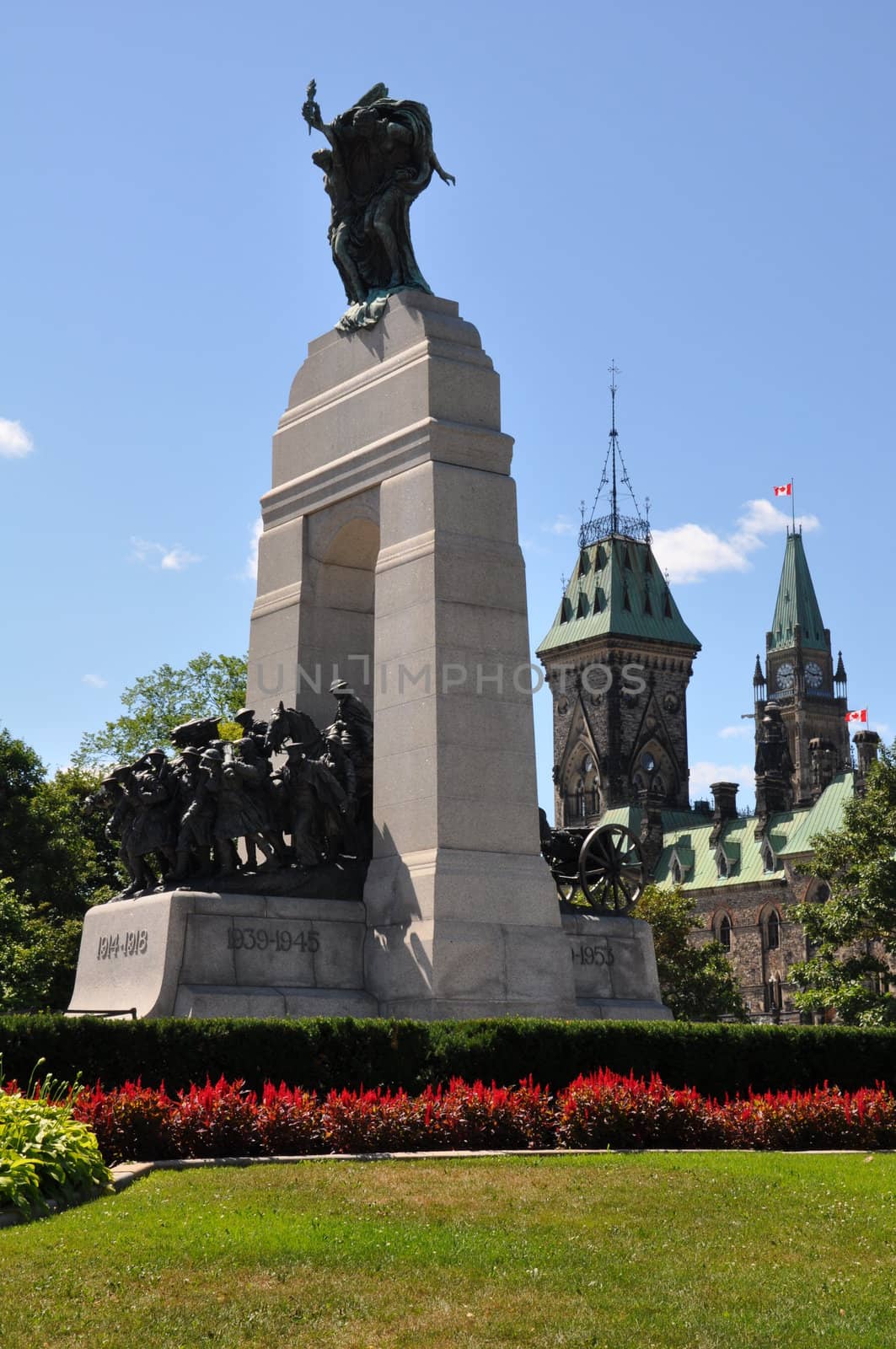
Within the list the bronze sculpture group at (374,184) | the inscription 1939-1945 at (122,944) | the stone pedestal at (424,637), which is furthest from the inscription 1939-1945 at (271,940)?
the bronze sculpture group at (374,184)

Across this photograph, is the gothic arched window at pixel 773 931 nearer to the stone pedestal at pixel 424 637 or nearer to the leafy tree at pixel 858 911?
the leafy tree at pixel 858 911

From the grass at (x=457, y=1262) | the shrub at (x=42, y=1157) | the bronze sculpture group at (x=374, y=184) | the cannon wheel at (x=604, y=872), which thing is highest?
the bronze sculpture group at (x=374, y=184)

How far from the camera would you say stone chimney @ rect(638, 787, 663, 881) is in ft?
429

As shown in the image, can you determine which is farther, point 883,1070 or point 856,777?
point 856,777

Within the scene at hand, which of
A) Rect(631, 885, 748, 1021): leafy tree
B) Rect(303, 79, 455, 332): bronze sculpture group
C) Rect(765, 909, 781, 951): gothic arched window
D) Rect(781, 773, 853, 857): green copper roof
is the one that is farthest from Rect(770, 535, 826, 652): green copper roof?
Rect(303, 79, 455, 332): bronze sculpture group

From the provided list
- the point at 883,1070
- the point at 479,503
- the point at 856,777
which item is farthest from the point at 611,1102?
the point at 856,777

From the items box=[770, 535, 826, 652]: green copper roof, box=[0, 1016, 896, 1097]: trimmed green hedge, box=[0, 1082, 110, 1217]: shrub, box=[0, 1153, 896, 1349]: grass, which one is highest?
box=[770, 535, 826, 652]: green copper roof

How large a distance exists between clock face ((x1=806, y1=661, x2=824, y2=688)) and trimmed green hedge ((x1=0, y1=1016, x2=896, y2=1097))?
6572 inches

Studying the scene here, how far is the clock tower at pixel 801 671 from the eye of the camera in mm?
180000

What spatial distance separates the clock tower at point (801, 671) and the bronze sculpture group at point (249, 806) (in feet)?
516

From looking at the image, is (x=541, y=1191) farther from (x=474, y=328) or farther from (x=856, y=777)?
(x=856, y=777)

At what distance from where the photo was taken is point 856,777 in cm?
11325

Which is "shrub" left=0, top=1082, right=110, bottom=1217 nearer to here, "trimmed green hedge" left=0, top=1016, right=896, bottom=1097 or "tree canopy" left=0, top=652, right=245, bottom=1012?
"trimmed green hedge" left=0, top=1016, right=896, bottom=1097

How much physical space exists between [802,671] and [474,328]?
534ft
